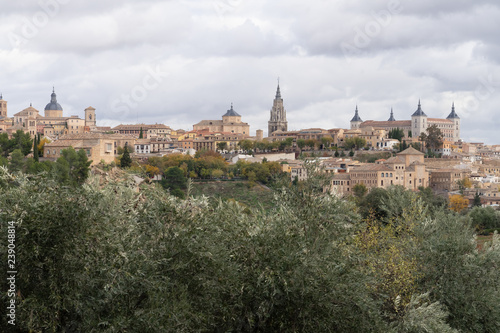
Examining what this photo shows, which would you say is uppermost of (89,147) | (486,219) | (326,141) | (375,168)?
(326,141)

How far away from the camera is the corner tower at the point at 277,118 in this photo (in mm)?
132125

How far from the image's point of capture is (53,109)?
364 feet

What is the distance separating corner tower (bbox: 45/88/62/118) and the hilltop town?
0.11 meters

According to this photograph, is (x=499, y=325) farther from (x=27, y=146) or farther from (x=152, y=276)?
(x=27, y=146)

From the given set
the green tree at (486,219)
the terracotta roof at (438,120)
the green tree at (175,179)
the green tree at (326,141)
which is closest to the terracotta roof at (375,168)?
the green tree at (175,179)

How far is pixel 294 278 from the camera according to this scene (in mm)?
10180

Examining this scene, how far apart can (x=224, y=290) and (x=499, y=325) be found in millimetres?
6503

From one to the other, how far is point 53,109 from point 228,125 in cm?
3074

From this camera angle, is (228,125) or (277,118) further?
(277,118)

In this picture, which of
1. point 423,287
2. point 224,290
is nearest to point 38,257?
point 224,290

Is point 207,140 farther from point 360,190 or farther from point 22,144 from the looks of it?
point 22,144

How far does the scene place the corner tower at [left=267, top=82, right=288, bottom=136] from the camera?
132 m

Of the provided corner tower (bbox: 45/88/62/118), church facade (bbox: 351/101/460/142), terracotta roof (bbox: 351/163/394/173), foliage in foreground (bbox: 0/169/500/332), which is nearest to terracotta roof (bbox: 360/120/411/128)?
Answer: church facade (bbox: 351/101/460/142)

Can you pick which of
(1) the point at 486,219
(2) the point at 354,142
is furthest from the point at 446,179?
(1) the point at 486,219
